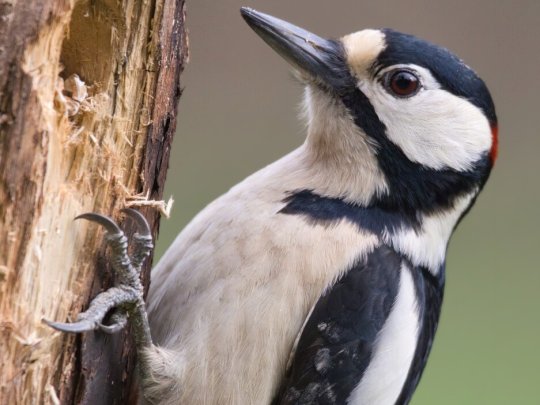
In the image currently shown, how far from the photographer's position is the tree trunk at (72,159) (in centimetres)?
226

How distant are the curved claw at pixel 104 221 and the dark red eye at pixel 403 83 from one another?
0.93 m

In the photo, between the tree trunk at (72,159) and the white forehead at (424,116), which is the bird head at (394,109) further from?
the tree trunk at (72,159)

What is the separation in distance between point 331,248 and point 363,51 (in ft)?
1.94

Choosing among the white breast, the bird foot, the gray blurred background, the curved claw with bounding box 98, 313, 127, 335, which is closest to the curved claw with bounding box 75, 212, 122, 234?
the bird foot

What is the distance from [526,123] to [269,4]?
73.3 inches

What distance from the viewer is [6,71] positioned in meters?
2.22

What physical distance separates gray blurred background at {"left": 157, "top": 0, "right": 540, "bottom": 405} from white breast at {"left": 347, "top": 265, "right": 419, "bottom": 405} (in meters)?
2.70

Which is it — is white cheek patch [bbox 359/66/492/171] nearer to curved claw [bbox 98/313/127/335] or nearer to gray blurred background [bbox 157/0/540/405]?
curved claw [bbox 98/313/127/335]

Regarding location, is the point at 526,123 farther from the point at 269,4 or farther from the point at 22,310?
the point at 22,310

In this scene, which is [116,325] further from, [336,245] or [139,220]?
[336,245]

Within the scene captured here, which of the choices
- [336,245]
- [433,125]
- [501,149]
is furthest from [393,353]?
[501,149]

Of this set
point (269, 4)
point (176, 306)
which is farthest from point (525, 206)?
point (176, 306)

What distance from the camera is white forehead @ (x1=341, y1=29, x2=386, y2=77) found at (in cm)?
308

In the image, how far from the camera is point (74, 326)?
7.90 ft
